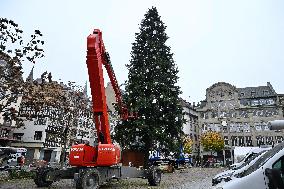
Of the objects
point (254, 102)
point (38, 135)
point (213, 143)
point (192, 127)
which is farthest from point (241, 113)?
point (38, 135)

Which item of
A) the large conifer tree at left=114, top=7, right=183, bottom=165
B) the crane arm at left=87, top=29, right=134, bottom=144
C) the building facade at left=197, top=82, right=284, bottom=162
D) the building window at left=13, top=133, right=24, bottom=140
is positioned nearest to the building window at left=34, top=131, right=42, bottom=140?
the building window at left=13, top=133, right=24, bottom=140

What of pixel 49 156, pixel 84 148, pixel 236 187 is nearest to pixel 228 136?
pixel 49 156

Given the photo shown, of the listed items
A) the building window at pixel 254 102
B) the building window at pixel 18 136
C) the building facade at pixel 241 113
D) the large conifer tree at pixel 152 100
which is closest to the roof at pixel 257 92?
the building facade at pixel 241 113

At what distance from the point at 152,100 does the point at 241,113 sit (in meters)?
43.6

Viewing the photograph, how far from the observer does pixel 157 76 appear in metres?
30.2

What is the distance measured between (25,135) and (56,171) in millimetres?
47138

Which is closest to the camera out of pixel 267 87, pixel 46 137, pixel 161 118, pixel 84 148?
pixel 84 148

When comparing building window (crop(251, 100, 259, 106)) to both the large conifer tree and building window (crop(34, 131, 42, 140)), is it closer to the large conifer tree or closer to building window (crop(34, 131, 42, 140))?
the large conifer tree

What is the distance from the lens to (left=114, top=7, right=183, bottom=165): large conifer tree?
2756 centimetres

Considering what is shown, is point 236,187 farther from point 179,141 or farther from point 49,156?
point 49,156

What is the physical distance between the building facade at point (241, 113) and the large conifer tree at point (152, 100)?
3556cm

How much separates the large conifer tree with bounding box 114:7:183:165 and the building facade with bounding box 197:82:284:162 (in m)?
35.6

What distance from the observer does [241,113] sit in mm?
66000

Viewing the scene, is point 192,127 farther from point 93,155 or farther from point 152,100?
point 93,155
